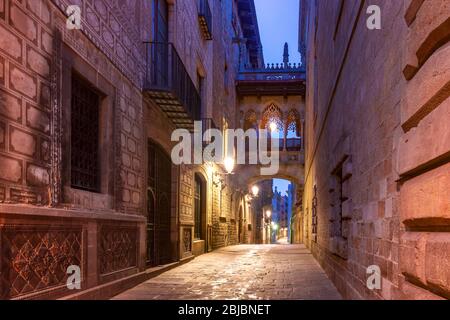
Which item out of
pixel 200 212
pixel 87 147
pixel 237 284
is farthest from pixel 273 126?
pixel 87 147

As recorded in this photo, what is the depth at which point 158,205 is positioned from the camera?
31.0 feet

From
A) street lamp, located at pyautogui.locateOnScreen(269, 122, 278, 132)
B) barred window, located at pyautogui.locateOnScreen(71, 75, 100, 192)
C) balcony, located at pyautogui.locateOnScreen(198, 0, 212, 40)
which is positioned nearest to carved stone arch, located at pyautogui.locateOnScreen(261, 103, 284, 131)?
street lamp, located at pyautogui.locateOnScreen(269, 122, 278, 132)

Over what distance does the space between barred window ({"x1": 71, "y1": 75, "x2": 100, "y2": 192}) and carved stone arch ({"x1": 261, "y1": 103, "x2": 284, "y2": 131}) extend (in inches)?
725

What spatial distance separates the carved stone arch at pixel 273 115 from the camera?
944 inches

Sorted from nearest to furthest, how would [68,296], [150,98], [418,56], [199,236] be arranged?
1. [418,56]
2. [68,296]
3. [150,98]
4. [199,236]

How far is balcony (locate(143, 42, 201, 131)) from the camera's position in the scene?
8133mm

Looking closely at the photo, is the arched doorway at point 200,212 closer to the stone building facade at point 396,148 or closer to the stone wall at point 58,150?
the stone wall at point 58,150

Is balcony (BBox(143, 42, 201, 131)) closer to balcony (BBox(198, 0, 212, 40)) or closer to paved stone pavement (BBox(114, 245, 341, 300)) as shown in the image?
paved stone pavement (BBox(114, 245, 341, 300))

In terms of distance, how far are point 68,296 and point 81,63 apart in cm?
282

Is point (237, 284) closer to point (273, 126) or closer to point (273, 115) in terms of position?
point (273, 126)

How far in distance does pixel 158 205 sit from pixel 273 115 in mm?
15759
